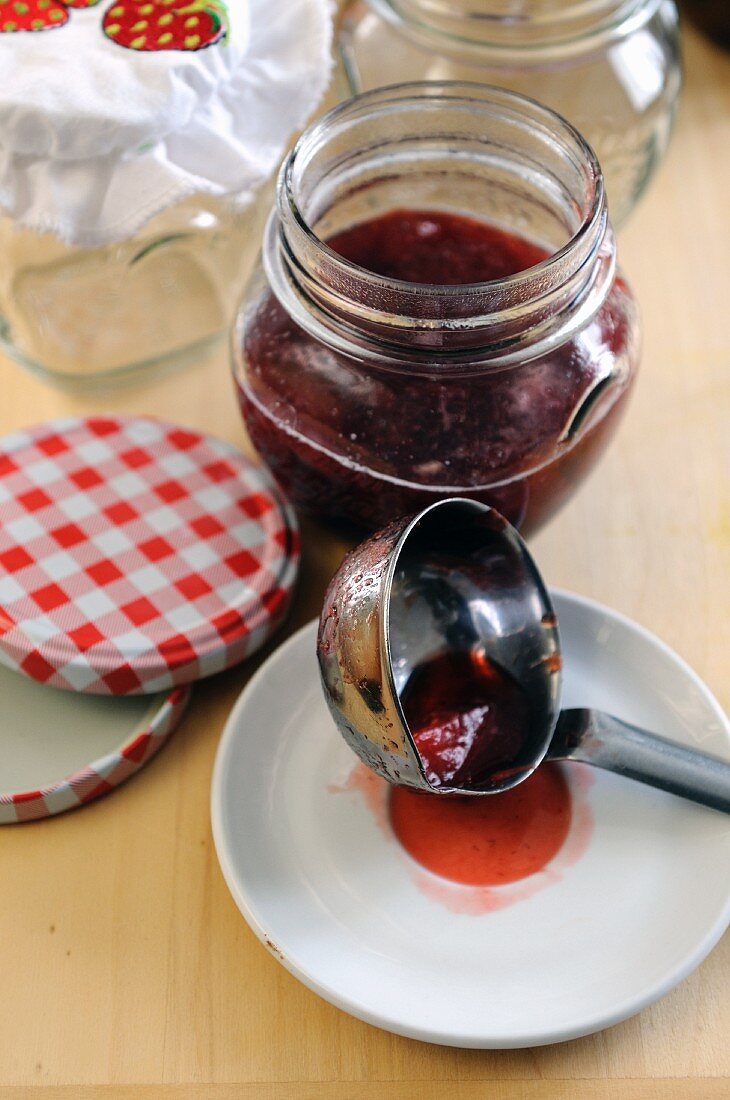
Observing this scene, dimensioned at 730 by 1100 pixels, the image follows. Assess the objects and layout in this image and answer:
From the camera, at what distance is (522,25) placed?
88 cm

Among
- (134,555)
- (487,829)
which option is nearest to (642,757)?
(487,829)

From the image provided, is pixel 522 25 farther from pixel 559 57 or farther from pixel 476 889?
pixel 476 889

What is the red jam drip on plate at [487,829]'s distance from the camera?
25.3 inches

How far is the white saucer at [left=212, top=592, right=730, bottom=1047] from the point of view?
1.90 ft

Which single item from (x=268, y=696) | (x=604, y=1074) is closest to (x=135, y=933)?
(x=268, y=696)

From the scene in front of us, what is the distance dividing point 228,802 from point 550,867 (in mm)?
187

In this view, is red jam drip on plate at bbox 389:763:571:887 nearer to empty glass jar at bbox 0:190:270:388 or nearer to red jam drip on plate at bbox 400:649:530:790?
red jam drip on plate at bbox 400:649:530:790

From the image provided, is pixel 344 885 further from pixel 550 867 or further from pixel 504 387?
pixel 504 387

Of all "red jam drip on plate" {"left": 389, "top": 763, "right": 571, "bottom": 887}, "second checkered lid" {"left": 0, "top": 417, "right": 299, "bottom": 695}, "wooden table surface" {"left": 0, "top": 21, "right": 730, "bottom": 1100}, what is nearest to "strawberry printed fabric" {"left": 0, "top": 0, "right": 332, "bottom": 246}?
"second checkered lid" {"left": 0, "top": 417, "right": 299, "bottom": 695}

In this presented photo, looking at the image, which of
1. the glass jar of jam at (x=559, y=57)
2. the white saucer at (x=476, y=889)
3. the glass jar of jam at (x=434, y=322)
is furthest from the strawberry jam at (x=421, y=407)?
the glass jar of jam at (x=559, y=57)

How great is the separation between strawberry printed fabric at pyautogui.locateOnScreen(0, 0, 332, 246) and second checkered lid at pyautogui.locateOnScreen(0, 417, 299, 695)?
16 cm

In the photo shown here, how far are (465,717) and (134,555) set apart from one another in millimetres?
248

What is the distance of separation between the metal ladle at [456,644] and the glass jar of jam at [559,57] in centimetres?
42

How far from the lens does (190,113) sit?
71 cm
